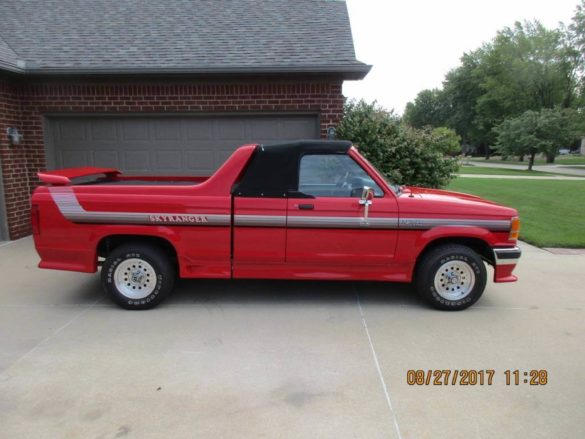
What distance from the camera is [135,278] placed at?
4844 mm

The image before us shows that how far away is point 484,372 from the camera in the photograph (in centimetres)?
356

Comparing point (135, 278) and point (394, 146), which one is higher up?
point (394, 146)

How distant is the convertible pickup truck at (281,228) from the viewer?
4.68m

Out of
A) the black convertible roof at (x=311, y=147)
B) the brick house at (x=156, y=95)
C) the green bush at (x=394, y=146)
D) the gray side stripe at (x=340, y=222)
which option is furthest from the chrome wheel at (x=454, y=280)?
the brick house at (x=156, y=95)

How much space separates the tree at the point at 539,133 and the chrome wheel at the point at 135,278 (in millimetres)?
34301

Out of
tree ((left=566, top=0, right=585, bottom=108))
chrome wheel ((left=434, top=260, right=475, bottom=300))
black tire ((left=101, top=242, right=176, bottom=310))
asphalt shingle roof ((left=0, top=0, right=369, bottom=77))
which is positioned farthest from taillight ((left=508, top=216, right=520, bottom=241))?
tree ((left=566, top=0, right=585, bottom=108))

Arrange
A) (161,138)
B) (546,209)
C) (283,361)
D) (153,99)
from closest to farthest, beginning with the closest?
(283,361)
(153,99)
(161,138)
(546,209)

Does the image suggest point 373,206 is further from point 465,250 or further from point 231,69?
point 231,69

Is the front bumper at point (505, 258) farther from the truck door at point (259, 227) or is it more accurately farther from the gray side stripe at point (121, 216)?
the gray side stripe at point (121, 216)

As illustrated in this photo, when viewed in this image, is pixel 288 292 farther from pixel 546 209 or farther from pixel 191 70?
pixel 546 209

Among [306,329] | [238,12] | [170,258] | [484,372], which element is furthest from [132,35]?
[484,372]

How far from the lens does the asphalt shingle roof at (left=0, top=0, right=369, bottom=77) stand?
8.19 meters

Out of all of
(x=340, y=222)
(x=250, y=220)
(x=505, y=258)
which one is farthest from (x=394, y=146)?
(x=250, y=220)

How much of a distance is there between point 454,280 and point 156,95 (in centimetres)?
637
